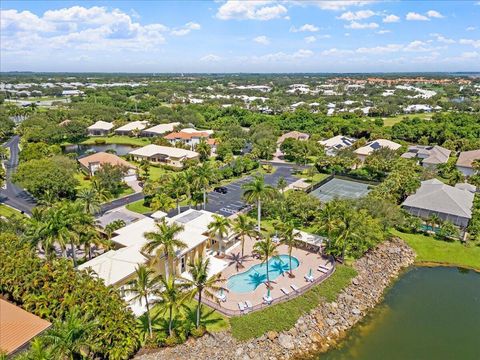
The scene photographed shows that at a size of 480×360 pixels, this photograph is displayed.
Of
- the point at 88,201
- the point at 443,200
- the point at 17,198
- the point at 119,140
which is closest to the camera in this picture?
the point at 88,201

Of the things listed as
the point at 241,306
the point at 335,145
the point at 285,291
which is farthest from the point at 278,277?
the point at 335,145

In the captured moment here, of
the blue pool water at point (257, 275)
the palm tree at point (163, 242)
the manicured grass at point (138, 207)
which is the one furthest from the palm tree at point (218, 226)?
the manicured grass at point (138, 207)

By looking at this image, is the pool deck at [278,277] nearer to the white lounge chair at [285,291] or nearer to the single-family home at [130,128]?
the white lounge chair at [285,291]

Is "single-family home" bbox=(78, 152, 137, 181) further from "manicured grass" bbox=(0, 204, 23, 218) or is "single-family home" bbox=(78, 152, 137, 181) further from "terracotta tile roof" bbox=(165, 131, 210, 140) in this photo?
"terracotta tile roof" bbox=(165, 131, 210, 140)

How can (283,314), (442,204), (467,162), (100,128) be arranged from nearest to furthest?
(283,314)
(442,204)
(467,162)
(100,128)

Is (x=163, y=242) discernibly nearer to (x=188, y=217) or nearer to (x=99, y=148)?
(x=188, y=217)

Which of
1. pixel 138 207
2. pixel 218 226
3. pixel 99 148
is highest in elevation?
pixel 218 226
